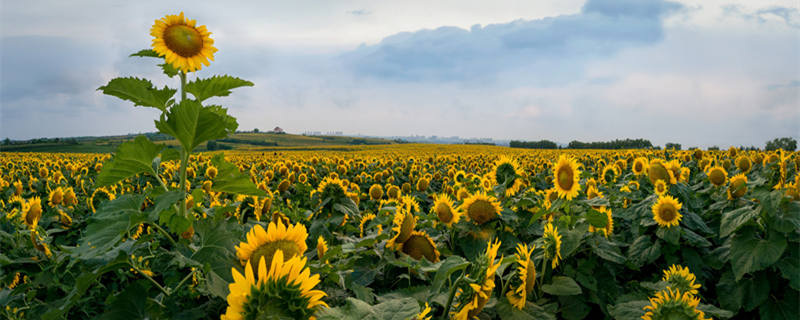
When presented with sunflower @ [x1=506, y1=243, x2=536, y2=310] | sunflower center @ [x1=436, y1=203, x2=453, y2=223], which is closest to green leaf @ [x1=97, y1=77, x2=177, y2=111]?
sunflower @ [x1=506, y1=243, x2=536, y2=310]

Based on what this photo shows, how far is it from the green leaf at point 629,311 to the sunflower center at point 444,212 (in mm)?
1063

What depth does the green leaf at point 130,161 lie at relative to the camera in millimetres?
1452

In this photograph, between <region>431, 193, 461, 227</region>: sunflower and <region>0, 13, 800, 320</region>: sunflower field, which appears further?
<region>431, 193, 461, 227</region>: sunflower

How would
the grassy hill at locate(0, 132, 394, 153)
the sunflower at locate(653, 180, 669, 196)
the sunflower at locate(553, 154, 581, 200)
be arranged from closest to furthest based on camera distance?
1. the sunflower at locate(553, 154, 581, 200)
2. the sunflower at locate(653, 180, 669, 196)
3. the grassy hill at locate(0, 132, 394, 153)

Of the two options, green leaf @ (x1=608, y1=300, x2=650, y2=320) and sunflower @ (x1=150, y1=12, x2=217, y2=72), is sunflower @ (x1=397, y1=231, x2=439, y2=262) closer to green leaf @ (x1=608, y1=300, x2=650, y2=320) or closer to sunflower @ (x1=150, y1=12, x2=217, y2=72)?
green leaf @ (x1=608, y1=300, x2=650, y2=320)

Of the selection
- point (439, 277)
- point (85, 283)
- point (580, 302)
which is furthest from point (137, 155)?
point (580, 302)

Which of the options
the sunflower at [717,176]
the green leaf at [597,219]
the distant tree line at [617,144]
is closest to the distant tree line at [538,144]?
the distant tree line at [617,144]

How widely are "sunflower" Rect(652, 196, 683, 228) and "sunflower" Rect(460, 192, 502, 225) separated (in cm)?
182

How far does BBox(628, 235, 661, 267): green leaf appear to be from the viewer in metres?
3.36

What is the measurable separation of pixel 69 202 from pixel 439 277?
19.9ft

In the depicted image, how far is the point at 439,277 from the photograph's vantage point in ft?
3.88

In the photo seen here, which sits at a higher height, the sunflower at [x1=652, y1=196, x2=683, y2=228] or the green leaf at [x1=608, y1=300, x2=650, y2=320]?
the sunflower at [x1=652, y1=196, x2=683, y2=228]

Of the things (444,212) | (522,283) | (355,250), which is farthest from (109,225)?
(444,212)

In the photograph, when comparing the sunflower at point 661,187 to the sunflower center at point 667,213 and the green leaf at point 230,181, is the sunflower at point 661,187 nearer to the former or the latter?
the sunflower center at point 667,213
